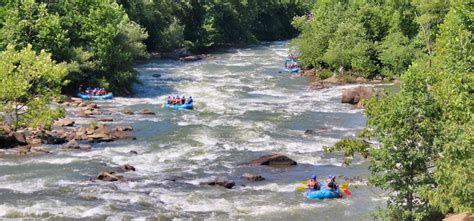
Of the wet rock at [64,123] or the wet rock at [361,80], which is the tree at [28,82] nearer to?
the wet rock at [64,123]

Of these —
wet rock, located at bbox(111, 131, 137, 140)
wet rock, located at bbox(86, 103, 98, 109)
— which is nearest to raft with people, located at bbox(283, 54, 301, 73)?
wet rock, located at bbox(86, 103, 98, 109)

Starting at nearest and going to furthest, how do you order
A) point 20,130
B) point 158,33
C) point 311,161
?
1. point 311,161
2. point 20,130
3. point 158,33

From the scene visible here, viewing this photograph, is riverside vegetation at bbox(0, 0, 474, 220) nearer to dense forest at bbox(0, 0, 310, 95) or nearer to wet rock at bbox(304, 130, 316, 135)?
dense forest at bbox(0, 0, 310, 95)

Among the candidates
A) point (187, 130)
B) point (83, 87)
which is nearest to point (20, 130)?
point (187, 130)

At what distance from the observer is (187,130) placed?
125ft

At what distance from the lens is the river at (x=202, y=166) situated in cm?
2402

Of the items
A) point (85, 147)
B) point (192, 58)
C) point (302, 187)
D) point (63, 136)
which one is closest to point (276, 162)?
point (302, 187)

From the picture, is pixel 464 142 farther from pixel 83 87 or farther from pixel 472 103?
pixel 83 87

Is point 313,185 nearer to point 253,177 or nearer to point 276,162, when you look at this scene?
point 253,177

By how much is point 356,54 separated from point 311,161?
31691mm

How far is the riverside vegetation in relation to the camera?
58.3 feet

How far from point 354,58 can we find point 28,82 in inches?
1427

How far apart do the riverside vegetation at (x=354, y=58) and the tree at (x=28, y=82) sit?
0.06 meters

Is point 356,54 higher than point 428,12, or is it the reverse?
point 428,12
